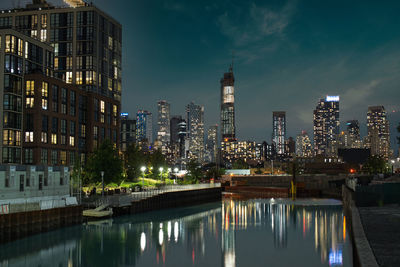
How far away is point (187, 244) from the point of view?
1855 inches

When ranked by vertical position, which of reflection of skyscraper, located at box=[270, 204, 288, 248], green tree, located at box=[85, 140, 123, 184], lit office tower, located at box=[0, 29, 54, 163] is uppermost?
lit office tower, located at box=[0, 29, 54, 163]

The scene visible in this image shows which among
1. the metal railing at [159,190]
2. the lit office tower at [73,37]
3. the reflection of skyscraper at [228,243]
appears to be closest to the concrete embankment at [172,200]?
the metal railing at [159,190]

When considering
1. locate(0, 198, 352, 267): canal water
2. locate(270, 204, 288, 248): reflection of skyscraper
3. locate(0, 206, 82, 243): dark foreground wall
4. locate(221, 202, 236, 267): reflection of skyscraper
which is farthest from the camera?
locate(270, 204, 288, 248): reflection of skyscraper

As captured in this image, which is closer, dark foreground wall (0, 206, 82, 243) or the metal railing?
dark foreground wall (0, 206, 82, 243)

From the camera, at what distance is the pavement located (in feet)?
74.9

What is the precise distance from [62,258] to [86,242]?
6.77 m

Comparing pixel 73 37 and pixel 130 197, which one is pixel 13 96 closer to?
pixel 130 197

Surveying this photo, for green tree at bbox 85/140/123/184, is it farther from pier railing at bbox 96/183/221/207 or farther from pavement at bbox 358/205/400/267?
pavement at bbox 358/205/400/267

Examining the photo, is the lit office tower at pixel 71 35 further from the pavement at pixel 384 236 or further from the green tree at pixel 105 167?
the pavement at pixel 384 236

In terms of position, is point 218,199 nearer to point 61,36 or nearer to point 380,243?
point 61,36

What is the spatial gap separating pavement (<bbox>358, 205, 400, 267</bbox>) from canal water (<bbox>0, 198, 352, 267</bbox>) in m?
4.12

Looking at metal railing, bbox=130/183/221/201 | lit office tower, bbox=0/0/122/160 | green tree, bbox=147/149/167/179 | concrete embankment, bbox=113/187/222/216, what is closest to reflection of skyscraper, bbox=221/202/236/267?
concrete embankment, bbox=113/187/222/216

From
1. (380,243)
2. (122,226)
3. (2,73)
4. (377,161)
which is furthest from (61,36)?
(377,161)

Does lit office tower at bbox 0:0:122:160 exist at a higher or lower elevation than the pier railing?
higher
